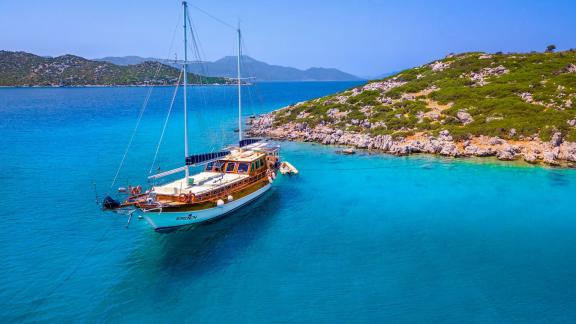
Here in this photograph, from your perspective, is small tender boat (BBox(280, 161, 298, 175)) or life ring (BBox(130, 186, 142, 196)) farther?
small tender boat (BBox(280, 161, 298, 175))

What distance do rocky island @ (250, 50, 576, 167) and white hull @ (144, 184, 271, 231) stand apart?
1000 inches

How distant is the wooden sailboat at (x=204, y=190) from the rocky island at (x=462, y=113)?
2065cm

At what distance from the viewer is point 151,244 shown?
2192cm

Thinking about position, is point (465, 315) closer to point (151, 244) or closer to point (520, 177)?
point (151, 244)

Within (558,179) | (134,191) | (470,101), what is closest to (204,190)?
(134,191)

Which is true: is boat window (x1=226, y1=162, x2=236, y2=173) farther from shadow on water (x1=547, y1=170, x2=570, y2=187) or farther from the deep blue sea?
shadow on water (x1=547, y1=170, x2=570, y2=187)

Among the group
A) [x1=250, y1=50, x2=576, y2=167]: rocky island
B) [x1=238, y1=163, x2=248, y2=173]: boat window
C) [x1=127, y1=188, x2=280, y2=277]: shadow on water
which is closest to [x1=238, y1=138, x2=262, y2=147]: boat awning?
[x1=238, y1=163, x2=248, y2=173]: boat window

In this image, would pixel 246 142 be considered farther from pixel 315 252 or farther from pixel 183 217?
pixel 315 252

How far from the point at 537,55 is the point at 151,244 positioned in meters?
77.5

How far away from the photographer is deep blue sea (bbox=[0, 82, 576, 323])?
52.6 feet

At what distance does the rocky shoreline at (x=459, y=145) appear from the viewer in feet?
126

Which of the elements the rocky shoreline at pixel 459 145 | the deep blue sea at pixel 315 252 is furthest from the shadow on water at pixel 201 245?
the rocky shoreline at pixel 459 145

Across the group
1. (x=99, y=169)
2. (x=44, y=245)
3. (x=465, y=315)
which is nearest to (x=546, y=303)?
(x=465, y=315)

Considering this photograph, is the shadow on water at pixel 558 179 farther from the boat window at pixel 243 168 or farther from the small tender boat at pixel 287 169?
the boat window at pixel 243 168
